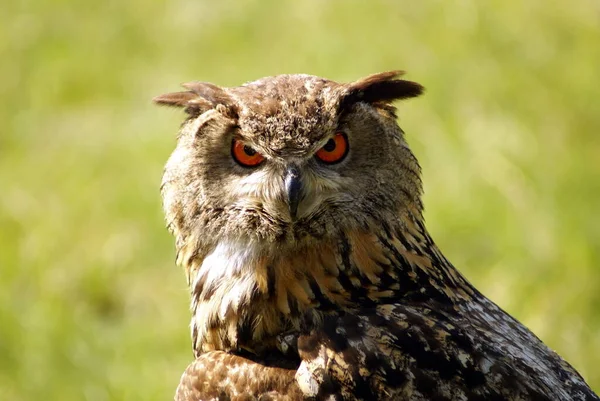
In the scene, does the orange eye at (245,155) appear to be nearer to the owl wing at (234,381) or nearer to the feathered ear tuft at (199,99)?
the feathered ear tuft at (199,99)

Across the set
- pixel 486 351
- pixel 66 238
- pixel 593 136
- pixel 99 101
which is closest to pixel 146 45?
pixel 99 101

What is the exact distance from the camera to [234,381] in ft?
9.20

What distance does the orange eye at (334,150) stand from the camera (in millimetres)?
2994

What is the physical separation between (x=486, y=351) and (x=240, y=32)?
538 centimetres

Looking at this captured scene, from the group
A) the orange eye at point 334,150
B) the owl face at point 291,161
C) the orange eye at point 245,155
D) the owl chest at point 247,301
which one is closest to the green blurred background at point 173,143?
the owl chest at point 247,301

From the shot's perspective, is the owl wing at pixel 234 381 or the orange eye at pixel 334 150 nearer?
the owl wing at pixel 234 381

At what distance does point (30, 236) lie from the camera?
6.08 meters

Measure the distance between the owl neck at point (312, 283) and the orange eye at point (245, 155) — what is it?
0.80 feet

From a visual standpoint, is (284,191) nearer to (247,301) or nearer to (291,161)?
(291,161)

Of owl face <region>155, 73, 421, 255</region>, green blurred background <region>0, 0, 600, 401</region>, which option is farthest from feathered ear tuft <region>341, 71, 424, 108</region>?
green blurred background <region>0, 0, 600, 401</region>

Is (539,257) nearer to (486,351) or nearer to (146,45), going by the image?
(486,351)

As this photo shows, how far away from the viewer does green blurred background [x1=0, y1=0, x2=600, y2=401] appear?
16.7ft

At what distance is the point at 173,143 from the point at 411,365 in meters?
4.15

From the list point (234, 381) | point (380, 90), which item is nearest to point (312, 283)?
point (234, 381)
